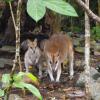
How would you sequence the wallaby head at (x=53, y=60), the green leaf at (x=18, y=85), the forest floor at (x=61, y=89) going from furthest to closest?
the wallaby head at (x=53, y=60) → the forest floor at (x=61, y=89) → the green leaf at (x=18, y=85)

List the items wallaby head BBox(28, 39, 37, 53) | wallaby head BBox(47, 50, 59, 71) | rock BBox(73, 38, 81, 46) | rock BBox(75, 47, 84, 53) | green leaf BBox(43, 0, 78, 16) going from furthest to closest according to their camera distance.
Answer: rock BBox(73, 38, 81, 46) < rock BBox(75, 47, 84, 53) < wallaby head BBox(28, 39, 37, 53) < wallaby head BBox(47, 50, 59, 71) < green leaf BBox(43, 0, 78, 16)

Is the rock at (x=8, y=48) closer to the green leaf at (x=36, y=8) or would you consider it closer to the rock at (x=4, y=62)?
the rock at (x=4, y=62)

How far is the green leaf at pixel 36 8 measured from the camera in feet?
4.11

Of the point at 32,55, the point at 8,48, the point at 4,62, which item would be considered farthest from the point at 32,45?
the point at 8,48

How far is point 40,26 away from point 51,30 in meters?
1.18

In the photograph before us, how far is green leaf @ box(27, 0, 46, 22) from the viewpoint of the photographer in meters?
1.25

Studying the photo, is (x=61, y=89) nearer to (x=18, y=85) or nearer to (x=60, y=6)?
(x=18, y=85)

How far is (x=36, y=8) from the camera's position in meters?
1.25

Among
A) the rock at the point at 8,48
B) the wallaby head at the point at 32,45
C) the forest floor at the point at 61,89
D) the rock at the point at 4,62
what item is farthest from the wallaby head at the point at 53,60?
the rock at the point at 8,48

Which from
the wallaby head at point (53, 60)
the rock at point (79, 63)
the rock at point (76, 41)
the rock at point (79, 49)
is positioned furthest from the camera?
the rock at point (76, 41)

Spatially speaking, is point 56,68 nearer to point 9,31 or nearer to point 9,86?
point 9,31

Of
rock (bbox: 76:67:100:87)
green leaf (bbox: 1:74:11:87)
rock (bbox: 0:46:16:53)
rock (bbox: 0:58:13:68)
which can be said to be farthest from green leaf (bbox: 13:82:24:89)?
rock (bbox: 0:46:16:53)

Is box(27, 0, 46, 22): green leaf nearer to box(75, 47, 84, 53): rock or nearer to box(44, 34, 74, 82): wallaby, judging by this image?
box(44, 34, 74, 82): wallaby

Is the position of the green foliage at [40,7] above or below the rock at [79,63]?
above
